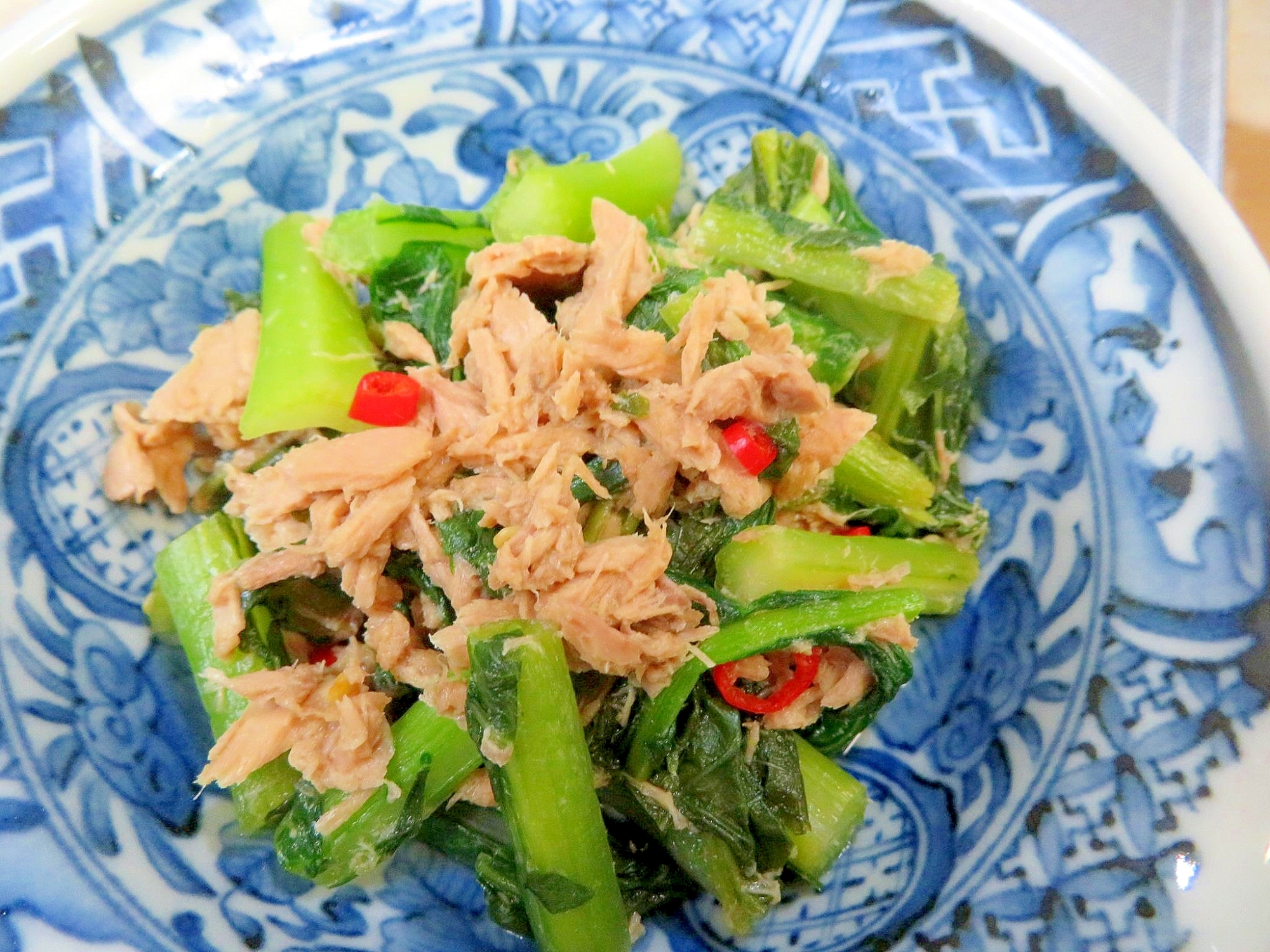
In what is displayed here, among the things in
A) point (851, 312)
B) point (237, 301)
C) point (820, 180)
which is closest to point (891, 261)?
point (851, 312)

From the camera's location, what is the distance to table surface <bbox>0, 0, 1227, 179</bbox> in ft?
11.6

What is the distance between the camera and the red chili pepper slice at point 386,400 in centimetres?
198

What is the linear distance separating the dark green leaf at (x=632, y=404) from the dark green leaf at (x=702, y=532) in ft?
0.92

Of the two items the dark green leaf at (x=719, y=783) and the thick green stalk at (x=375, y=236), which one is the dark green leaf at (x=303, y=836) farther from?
the thick green stalk at (x=375, y=236)

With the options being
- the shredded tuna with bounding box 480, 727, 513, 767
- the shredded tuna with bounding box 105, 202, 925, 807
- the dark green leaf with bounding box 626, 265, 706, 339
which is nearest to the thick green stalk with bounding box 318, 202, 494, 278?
the shredded tuna with bounding box 105, 202, 925, 807

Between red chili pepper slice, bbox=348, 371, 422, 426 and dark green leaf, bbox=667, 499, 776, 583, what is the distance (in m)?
0.70

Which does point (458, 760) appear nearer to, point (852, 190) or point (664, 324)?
point (664, 324)

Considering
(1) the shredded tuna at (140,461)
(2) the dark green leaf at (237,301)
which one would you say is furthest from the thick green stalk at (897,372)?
(1) the shredded tuna at (140,461)

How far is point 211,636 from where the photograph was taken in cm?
196

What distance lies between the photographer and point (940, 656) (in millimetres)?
2250

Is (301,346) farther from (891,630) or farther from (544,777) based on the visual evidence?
(891,630)

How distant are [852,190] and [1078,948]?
2051mm

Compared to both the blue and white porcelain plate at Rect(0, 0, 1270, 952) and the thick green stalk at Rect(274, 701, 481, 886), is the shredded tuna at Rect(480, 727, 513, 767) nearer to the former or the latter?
the thick green stalk at Rect(274, 701, 481, 886)

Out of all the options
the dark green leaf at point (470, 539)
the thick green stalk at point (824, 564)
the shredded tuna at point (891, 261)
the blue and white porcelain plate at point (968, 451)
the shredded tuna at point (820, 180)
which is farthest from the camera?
→ the shredded tuna at point (820, 180)
